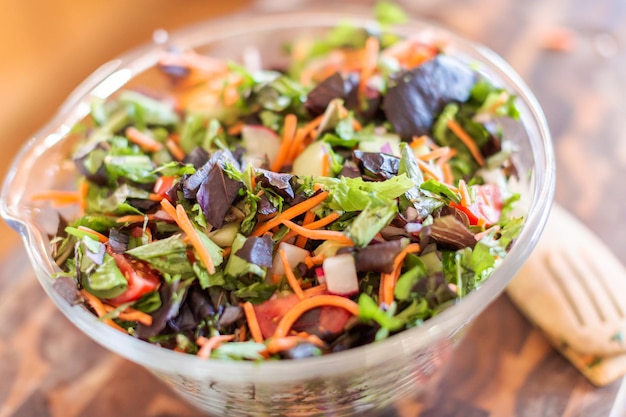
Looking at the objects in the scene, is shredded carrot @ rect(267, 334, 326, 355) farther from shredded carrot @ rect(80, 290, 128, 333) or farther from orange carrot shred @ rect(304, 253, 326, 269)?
shredded carrot @ rect(80, 290, 128, 333)

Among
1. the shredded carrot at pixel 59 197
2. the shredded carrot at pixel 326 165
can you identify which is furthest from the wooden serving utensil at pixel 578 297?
the shredded carrot at pixel 59 197

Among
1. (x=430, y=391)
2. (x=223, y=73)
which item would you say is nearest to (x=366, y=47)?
(x=223, y=73)

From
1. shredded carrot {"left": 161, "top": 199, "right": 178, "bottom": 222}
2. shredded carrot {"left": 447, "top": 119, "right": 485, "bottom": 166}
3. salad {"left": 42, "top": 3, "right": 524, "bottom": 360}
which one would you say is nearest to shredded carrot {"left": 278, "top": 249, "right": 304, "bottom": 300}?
salad {"left": 42, "top": 3, "right": 524, "bottom": 360}

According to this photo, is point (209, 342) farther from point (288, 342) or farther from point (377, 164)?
point (377, 164)

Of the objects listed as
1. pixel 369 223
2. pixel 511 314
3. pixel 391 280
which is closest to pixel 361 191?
pixel 369 223

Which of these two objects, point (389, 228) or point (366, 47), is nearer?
point (389, 228)

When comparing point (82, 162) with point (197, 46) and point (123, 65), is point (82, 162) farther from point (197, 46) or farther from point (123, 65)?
point (197, 46)
